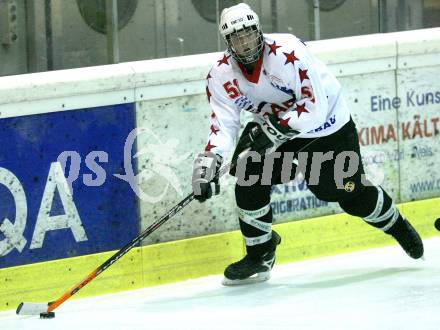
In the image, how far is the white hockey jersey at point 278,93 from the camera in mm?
4918

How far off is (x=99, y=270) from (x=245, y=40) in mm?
1023

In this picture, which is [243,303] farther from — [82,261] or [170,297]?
[82,261]

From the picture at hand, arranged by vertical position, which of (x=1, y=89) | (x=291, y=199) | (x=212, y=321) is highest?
(x=1, y=89)

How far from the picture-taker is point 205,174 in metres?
5.00

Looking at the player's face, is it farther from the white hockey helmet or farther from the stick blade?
the stick blade

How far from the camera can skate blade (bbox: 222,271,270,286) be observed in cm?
536

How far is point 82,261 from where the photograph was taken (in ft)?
17.0

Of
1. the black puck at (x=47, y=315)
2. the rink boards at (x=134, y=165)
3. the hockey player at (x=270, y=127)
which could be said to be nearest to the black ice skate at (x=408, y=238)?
Result: the hockey player at (x=270, y=127)

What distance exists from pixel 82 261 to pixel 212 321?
74 centimetres

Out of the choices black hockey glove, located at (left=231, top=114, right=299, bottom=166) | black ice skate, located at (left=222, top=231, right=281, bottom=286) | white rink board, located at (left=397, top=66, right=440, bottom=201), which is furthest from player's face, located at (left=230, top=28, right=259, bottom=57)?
white rink board, located at (left=397, top=66, right=440, bottom=201)

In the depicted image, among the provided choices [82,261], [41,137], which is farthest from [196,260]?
[41,137]

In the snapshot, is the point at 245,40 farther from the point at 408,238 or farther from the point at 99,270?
the point at 408,238

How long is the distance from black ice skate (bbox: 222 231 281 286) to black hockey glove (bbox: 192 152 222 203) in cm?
44

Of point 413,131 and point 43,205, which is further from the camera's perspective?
point 413,131
